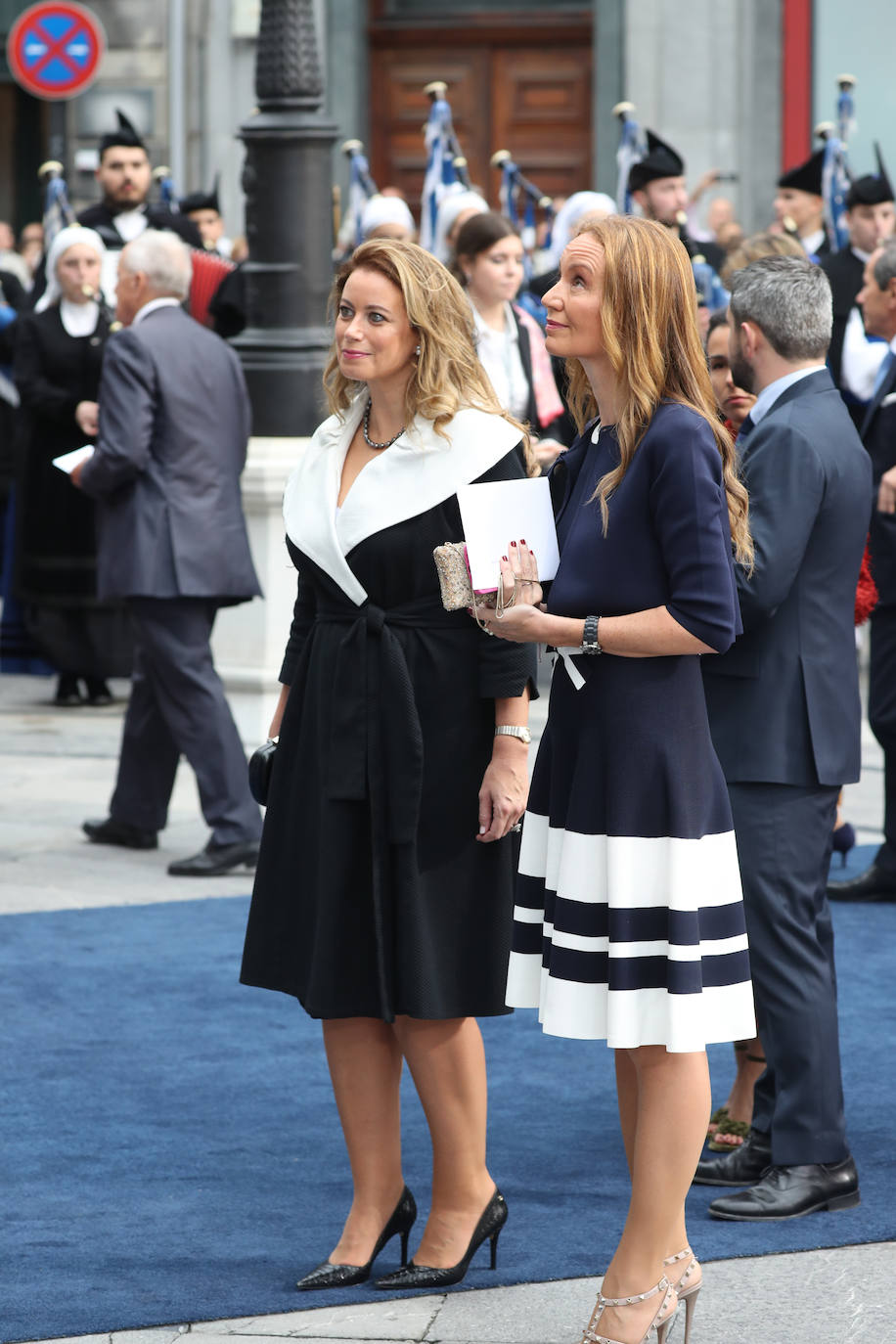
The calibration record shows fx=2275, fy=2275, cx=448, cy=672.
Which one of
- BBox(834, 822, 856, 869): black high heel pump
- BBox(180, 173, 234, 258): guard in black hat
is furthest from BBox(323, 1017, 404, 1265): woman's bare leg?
BBox(180, 173, 234, 258): guard in black hat

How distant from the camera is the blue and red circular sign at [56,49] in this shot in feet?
53.3

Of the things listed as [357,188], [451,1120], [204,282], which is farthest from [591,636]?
[357,188]

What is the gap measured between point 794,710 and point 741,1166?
1029mm

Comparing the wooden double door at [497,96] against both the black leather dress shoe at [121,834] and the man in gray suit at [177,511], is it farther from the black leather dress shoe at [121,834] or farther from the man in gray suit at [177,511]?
the black leather dress shoe at [121,834]

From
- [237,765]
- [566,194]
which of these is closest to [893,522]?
[237,765]

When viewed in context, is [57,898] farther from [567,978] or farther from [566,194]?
[566,194]

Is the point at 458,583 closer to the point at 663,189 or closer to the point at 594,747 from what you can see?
the point at 594,747

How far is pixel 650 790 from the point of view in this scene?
12.1ft

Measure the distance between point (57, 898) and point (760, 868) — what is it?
3.34 m

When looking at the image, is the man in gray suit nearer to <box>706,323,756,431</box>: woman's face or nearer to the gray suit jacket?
the gray suit jacket

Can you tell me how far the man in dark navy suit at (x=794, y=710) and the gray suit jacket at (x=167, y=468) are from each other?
319cm

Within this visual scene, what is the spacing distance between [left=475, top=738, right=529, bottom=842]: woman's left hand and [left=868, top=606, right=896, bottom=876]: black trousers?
3.36 m

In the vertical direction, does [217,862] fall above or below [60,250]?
below

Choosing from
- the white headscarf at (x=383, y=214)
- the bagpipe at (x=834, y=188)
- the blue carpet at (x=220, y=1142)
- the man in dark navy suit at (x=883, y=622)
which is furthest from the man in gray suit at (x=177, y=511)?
the bagpipe at (x=834, y=188)
